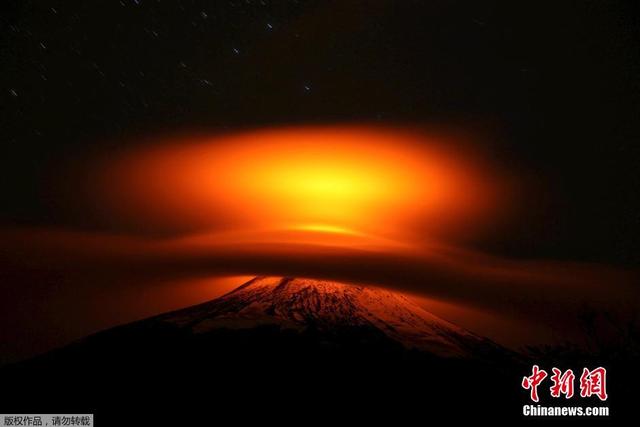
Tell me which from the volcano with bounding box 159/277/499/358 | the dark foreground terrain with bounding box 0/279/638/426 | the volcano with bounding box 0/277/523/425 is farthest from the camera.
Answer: the volcano with bounding box 159/277/499/358

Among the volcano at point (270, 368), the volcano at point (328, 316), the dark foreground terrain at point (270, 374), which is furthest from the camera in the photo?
the volcano at point (328, 316)

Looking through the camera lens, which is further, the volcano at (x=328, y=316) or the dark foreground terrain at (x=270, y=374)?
the volcano at (x=328, y=316)

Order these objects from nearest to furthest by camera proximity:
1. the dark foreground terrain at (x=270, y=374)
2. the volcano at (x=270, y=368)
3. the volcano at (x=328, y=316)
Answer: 1. the dark foreground terrain at (x=270, y=374)
2. the volcano at (x=270, y=368)
3. the volcano at (x=328, y=316)

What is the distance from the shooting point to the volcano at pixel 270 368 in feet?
31.6

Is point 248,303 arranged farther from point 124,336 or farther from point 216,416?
point 216,416

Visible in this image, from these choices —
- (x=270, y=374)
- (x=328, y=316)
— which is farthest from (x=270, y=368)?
(x=328, y=316)

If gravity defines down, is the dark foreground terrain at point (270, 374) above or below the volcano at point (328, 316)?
below

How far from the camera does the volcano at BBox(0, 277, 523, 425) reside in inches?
379

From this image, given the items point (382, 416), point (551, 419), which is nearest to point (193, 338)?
point (382, 416)

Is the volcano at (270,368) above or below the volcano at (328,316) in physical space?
below

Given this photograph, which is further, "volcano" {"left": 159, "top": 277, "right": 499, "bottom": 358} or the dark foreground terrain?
"volcano" {"left": 159, "top": 277, "right": 499, "bottom": 358}

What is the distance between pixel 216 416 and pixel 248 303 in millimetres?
4314

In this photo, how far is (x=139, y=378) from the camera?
1002 centimetres

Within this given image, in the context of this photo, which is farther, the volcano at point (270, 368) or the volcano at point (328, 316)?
the volcano at point (328, 316)
